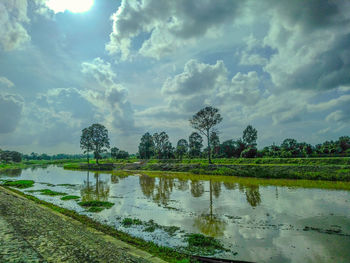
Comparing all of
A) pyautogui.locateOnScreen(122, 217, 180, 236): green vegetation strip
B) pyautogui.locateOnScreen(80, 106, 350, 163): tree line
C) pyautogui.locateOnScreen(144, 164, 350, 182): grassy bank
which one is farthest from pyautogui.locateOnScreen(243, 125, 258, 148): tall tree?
pyautogui.locateOnScreen(122, 217, 180, 236): green vegetation strip

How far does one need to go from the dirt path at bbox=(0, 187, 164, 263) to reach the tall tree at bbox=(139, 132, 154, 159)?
84.9 metres

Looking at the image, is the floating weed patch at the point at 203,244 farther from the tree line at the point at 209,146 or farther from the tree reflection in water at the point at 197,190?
the tree line at the point at 209,146

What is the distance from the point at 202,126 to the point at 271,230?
46062 millimetres

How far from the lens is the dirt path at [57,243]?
8.84 metres

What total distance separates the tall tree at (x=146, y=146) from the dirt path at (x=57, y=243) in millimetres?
84890

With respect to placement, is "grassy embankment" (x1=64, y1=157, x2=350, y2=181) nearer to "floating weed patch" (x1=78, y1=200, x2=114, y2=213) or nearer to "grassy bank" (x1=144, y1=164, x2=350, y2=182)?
"grassy bank" (x1=144, y1=164, x2=350, y2=182)

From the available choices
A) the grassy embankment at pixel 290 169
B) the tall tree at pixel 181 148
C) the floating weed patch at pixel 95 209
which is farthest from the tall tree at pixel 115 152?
the floating weed patch at pixel 95 209

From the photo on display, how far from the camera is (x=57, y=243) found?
1042cm

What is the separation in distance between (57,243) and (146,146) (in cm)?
9003

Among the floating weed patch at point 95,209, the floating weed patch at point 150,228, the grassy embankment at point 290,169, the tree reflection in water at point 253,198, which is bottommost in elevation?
Answer: the tree reflection in water at point 253,198

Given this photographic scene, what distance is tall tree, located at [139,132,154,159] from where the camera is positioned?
9968 cm

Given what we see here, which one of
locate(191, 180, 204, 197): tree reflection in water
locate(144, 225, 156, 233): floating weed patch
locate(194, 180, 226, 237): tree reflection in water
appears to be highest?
locate(144, 225, 156, 233): floating weed patch

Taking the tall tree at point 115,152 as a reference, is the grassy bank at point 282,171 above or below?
below

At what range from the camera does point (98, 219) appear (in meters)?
15.6
